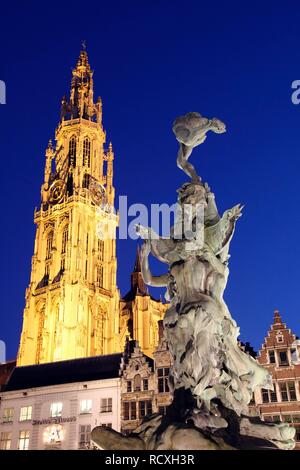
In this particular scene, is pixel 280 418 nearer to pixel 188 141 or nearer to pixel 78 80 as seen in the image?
pixel 188 141

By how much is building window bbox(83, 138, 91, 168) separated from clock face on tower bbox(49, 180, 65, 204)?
4.41 meters

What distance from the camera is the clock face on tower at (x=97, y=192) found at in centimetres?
7550

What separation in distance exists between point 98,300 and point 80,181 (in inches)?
644

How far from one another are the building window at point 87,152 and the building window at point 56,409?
46651mm

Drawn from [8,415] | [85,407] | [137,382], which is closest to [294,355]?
[137,382]

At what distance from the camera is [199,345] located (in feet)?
41.2

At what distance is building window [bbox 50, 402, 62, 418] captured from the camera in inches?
1417

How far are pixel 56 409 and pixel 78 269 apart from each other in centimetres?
3310

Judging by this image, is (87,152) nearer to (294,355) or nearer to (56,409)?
(56,409)

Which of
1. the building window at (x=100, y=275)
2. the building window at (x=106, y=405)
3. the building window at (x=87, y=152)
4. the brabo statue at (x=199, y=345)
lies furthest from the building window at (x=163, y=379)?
the building window at (x=87, y=152)

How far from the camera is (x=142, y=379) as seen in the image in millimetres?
34844

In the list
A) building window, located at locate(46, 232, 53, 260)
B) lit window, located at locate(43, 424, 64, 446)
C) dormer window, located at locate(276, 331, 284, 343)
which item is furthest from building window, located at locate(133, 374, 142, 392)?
building window, located at locate(46, 232, 53, 260)

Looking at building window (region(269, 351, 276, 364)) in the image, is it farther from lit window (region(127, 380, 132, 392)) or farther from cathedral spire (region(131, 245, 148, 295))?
cathedral spire (region(131, 245, 148, 295))

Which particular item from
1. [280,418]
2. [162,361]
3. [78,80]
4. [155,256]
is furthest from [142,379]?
[78,80]
